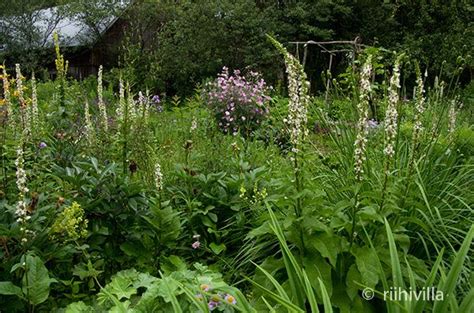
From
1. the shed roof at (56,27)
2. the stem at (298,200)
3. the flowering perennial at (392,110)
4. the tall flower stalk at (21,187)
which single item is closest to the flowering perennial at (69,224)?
the tall flower stalk at (21,187)

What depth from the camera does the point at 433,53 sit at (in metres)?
16.2

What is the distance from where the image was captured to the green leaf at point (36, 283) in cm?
249

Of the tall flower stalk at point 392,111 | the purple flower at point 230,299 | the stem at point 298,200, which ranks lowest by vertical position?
the purple flower at point 230,299

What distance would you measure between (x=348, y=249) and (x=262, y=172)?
1304 millimetres

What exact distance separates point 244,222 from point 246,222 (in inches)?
1.5

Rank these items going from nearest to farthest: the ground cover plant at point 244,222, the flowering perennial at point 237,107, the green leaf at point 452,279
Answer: the green leaf at point 452,279 → the ground cover plant at point 244,222 → the flowering perennial at point 237,107

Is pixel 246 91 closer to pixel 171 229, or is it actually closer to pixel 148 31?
pixel 171 229

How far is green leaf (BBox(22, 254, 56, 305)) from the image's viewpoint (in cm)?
249

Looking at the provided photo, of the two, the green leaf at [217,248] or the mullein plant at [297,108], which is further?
the green leaf at [217,248]

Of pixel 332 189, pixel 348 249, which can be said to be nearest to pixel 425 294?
pixel 348 249

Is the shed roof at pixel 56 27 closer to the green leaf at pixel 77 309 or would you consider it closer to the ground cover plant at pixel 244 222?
the ground cover plant at pixel 244 222

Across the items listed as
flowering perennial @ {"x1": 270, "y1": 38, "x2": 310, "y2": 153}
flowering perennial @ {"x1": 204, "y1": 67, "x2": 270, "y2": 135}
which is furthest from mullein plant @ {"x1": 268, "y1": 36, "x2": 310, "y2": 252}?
flowering perennial @ {"x1": 204, "y1": 67, "x2": 270, "y2": 135}

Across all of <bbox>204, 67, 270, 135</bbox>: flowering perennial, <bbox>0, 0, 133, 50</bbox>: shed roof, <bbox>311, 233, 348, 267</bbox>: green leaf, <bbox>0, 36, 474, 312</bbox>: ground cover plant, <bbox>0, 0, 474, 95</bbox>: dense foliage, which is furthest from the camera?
<bbox>0, 0, 133, 50</bbox>: shed roof

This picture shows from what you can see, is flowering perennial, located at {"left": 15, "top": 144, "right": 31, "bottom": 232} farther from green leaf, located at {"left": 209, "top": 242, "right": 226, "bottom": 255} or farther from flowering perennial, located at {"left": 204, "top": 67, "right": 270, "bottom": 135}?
flowering perennial, located at {"left": 204, "top": 67, "right": 270, "bottom": 135}
